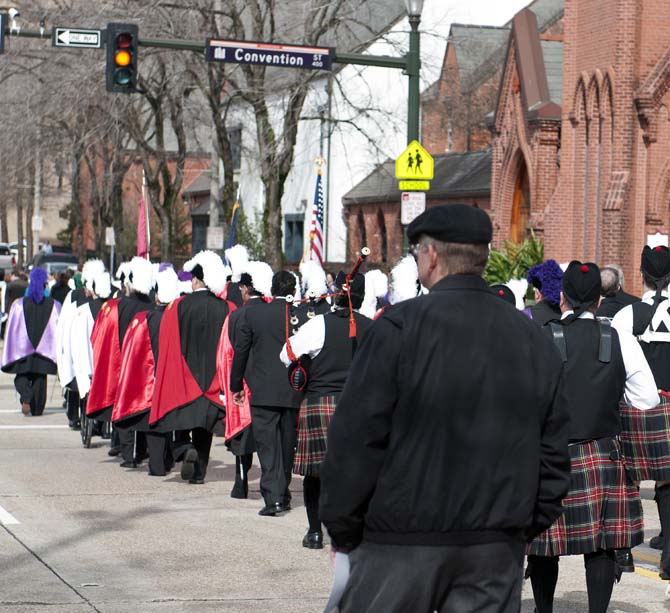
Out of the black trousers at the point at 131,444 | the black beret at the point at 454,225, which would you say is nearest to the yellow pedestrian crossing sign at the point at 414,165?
the black trousers at the point at 131,444

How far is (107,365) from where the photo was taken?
1477 centimetres

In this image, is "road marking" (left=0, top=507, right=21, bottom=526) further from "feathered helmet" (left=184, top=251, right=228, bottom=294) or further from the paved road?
"feathered helmet" (left=184, top=251, right=228, bottom=294)

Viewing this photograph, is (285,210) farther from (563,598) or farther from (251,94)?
(563,598)

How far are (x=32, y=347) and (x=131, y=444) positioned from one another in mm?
5676

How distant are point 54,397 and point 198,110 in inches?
650

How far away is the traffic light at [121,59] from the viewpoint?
71.1 feet

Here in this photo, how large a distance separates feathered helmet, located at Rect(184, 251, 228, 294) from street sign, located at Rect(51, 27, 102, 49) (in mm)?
10121

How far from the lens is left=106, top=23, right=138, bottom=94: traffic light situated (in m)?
21.7

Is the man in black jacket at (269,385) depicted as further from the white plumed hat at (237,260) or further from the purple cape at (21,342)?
the purple cape at (21,342)

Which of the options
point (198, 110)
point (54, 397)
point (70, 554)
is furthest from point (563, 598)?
point (198, 110)

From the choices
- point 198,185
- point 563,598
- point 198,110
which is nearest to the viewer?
→ point 563,598

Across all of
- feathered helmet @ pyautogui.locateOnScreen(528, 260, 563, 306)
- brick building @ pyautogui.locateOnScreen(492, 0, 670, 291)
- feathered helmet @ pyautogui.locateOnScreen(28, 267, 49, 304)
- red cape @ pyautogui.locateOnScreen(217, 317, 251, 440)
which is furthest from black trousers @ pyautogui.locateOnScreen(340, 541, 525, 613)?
brick building @ pyautogui.locateOnScreen(492, 0, 670, 291)

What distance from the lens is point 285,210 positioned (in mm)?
60000

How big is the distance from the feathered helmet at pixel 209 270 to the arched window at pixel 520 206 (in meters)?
26.6
